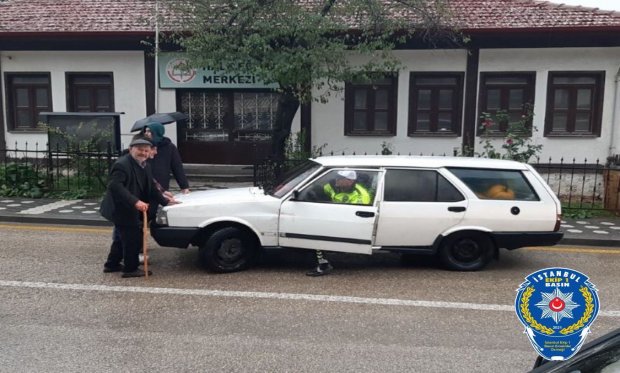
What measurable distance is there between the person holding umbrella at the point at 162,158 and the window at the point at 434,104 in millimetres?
8712

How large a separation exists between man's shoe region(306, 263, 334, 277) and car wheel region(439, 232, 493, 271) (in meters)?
1.37

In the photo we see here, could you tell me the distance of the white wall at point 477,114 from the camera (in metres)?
13.8

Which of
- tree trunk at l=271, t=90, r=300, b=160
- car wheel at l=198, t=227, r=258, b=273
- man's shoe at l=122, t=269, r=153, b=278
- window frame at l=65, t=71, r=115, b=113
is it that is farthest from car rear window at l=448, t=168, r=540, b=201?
window frame at l=65, t=71, r=115, b=113

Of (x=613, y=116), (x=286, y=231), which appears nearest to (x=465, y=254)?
(x=286, y=231)

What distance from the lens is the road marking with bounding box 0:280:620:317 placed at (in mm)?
5363

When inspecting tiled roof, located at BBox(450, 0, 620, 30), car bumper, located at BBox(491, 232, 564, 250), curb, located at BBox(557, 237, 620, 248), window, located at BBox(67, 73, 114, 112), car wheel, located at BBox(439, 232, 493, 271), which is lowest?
curb, located at BBox(557, 237, 620, 248)

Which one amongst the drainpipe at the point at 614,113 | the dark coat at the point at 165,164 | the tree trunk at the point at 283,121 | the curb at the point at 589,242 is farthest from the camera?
the drainpipe at the point at 614,113

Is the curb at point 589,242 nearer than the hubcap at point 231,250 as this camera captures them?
No

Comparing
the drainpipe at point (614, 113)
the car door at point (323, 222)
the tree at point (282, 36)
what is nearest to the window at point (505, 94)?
the drainpipe at point (614, 113)

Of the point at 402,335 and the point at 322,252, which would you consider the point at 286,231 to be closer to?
the point at 322,252

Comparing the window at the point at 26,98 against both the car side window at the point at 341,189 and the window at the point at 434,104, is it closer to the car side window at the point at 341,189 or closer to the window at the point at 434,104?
the window at the point at 434,104

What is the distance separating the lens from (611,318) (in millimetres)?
5016

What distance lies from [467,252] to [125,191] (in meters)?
4.06

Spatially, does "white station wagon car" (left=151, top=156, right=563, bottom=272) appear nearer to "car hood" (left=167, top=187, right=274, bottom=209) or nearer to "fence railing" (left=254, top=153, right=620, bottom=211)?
"car hood" (left=167, top=187, right=274, bottom=209)
